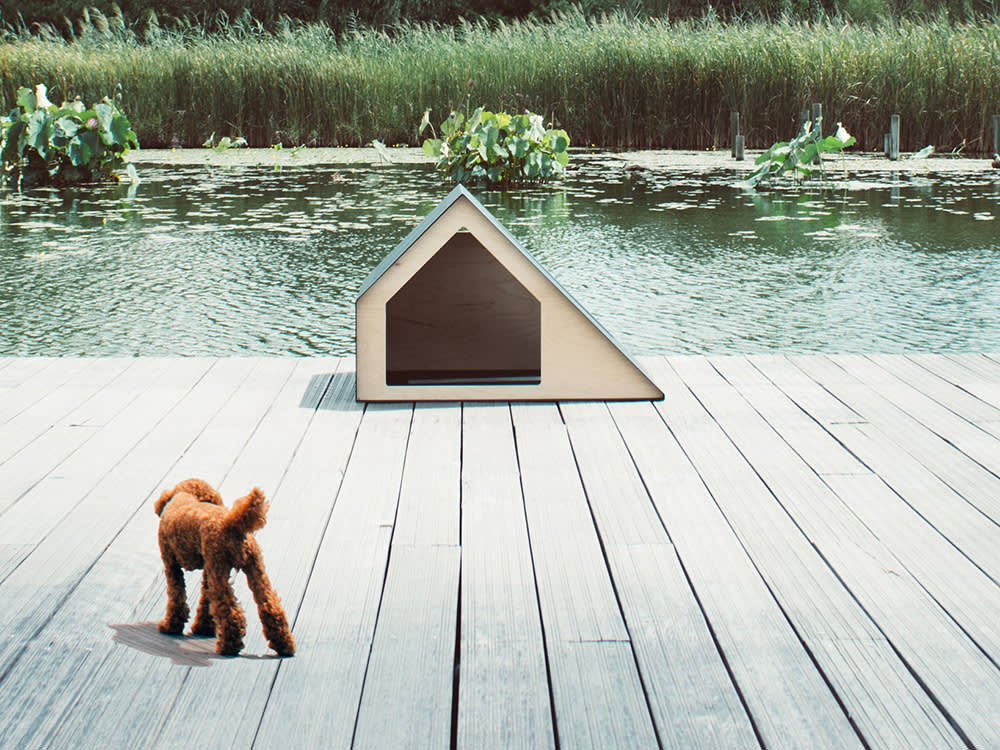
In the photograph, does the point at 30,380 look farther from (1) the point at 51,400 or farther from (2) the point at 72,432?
(2) the point at 72,432

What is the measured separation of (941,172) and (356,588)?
963 cm

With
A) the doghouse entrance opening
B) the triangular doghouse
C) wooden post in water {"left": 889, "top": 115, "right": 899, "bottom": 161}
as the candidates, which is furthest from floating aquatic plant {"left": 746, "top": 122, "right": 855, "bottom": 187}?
the triangular doghouse

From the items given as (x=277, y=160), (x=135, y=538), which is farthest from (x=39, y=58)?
(x=135, y=538)

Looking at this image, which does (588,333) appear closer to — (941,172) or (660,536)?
(660,536)

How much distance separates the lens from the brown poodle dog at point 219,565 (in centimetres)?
140

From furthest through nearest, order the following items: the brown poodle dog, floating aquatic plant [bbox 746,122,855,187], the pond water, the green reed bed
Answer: the green reed bed
floating aquatic plant [bbox 746,122,855,187]
the pond water
the brown poodle dog

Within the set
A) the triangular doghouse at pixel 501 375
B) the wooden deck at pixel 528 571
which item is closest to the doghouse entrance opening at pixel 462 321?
the triangular doghouse at pixel 501 375

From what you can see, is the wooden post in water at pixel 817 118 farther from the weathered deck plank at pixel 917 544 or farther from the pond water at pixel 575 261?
the weathered deck plank at pixel 917 544

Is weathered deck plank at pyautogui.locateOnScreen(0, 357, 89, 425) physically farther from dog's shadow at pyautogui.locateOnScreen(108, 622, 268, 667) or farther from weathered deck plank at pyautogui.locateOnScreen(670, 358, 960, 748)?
weathered deck plank at pyautogui.locateOnScreen(670, 358, 960, 748)

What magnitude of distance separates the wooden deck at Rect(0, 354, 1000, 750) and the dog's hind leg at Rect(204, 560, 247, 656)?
1.1 inches

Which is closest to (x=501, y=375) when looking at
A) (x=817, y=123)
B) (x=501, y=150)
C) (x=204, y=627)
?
(x=204, y=627)

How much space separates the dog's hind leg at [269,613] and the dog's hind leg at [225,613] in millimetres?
28

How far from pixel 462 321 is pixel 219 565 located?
1890 millimetres

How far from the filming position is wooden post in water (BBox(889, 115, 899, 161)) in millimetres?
10945
